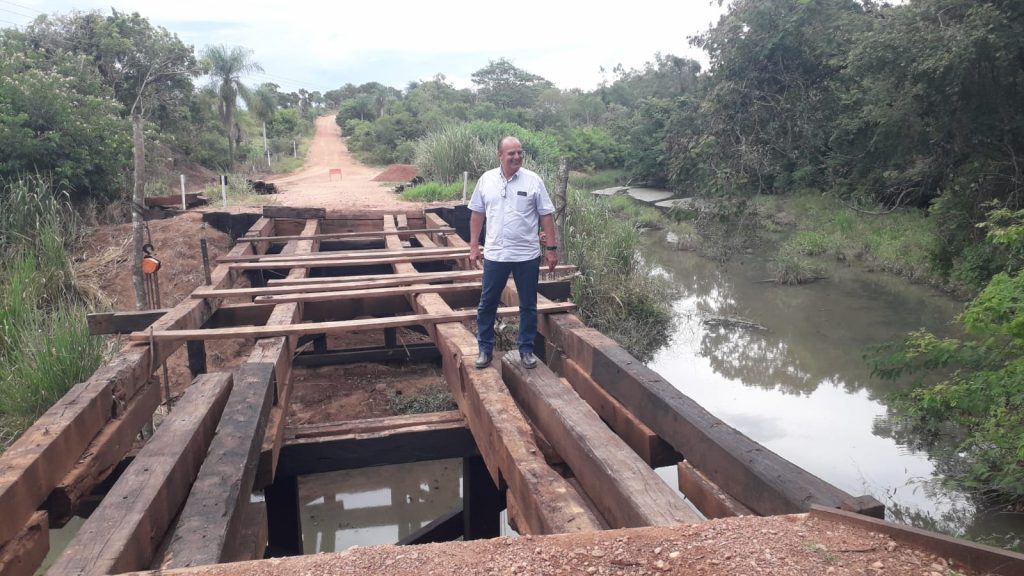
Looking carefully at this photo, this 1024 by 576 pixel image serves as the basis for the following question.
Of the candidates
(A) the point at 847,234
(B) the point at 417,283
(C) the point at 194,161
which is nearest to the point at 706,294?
(A) the point at 847,234

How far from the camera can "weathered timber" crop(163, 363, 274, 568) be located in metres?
2.28

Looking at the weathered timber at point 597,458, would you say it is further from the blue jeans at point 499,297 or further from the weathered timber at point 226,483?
the weathered timber at point 226,483

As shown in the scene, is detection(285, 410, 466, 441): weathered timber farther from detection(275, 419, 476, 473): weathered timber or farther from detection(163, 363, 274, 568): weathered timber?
detection(163, 363, 274, 568): weathered timber

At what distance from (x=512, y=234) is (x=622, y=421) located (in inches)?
46.9

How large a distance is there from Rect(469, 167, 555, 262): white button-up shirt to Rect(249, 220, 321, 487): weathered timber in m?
1.40

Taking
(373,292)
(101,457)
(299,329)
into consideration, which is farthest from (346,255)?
(101,457)

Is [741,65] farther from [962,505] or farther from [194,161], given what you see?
[194,161]

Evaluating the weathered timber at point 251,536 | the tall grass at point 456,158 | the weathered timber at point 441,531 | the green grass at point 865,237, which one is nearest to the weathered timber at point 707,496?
the weathered timber at point 251,536

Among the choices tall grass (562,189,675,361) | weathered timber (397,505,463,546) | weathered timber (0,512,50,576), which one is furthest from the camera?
tall grass (562,189,675,361)

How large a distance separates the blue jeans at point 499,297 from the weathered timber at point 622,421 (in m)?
0.50

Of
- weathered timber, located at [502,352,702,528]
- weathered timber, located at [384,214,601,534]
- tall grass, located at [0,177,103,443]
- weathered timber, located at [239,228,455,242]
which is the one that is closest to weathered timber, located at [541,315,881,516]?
weathered timber, located at [502,352,702,528]

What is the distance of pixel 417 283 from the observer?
641 cm

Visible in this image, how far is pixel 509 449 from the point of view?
297 cm

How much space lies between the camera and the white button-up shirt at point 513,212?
400 centimetres
